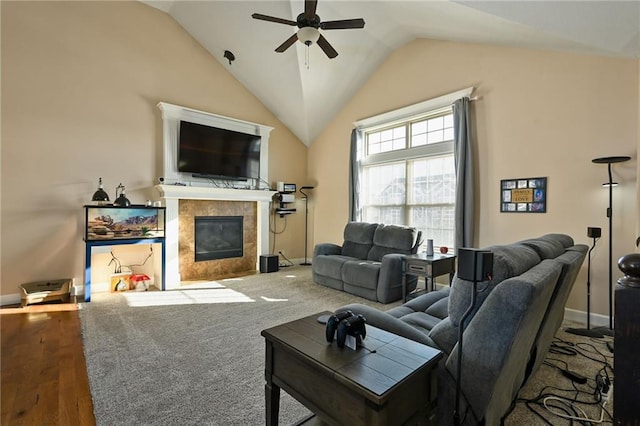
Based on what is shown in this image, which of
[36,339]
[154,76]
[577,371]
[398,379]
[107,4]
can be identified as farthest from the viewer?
[154,76]

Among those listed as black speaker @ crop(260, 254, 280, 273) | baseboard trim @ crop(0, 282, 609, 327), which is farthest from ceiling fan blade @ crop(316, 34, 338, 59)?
baseboard trim @ crop(0, 282, 609, 327)

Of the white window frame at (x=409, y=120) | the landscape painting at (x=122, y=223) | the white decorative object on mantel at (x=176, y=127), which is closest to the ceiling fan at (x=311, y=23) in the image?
the white window frame at (x=409, y=120)

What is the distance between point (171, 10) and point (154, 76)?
1.19 meters

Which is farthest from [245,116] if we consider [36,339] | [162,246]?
[36,339]

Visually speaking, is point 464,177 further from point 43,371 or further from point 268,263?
point 43,371

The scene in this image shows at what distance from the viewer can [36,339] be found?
9.16 feet

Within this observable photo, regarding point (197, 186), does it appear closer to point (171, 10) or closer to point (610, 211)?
point (171, 10)

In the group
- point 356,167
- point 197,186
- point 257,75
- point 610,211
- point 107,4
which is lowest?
point 610,211

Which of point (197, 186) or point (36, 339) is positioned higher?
point (197, 186)

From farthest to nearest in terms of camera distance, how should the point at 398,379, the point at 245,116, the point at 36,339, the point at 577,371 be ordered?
the point at 245,116 < the point at 36,339 < the point at 577,371 < the point at 398,379

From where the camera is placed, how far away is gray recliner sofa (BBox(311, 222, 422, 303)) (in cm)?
398

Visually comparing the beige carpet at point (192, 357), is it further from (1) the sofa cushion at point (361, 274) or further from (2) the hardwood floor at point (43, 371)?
(1) the sofa cushion at point (361, 274)

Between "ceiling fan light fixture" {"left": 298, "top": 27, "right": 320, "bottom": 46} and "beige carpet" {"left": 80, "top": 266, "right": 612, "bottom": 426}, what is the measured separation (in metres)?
3.32

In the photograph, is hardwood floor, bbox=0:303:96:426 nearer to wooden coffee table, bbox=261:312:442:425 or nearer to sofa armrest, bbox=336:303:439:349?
wooden coffee table, bbox=261:312:442:425
